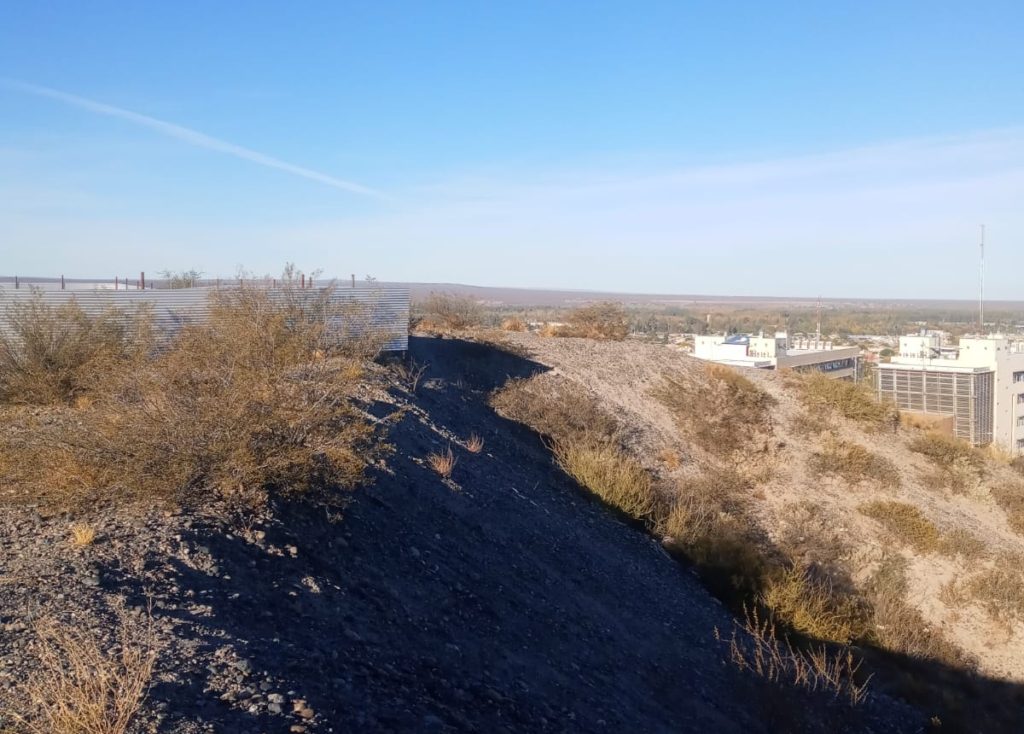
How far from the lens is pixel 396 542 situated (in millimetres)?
9859

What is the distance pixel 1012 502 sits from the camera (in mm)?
21188

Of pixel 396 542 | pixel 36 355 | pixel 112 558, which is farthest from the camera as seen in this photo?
pixel 36 355

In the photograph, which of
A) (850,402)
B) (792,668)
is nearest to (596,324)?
(850,402)

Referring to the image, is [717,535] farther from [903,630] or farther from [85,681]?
[85,681]

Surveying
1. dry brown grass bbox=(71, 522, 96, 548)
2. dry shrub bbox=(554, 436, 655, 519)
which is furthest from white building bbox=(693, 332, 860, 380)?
dry brown grass bbox=(71, 522, 96, 548)

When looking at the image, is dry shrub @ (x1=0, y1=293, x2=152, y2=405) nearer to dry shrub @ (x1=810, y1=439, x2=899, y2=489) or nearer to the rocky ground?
the rocky ground

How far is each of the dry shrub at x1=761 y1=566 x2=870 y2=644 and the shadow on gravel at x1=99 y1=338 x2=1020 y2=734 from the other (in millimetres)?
1001

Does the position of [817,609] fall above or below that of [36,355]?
below

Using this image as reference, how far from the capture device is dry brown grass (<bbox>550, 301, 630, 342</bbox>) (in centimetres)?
3086

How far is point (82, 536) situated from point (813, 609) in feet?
35.0

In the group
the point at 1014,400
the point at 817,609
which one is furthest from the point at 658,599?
the point at 1014,400

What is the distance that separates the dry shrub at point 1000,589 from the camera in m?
15.9

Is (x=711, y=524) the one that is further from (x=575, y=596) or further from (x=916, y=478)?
(x=916, y=478)

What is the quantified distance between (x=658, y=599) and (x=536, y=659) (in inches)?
175
